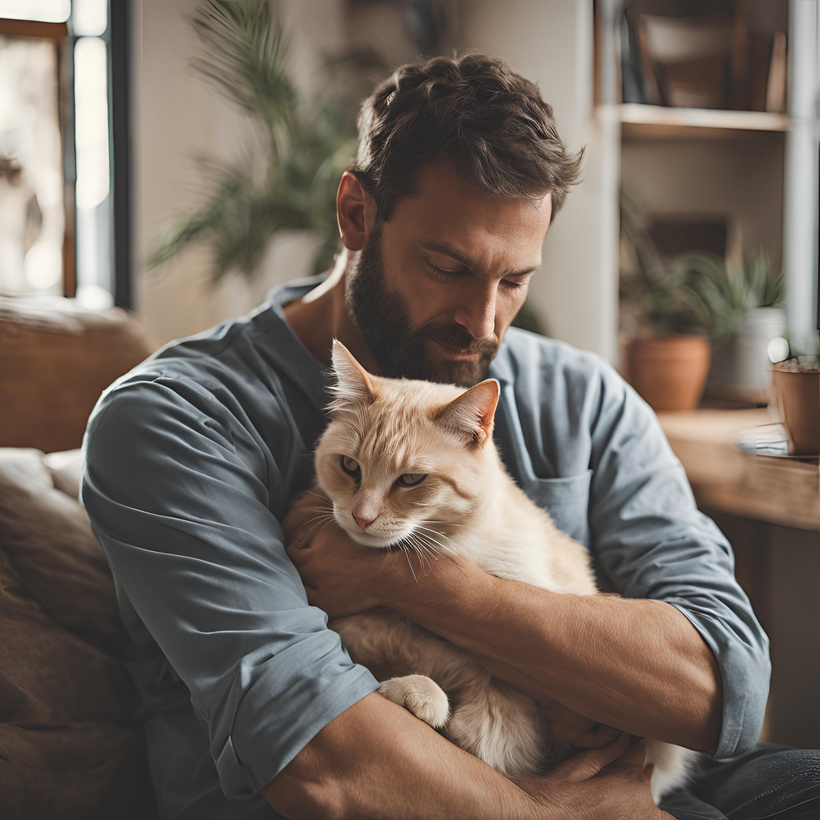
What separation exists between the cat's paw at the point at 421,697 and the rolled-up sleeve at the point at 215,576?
2.0 inches

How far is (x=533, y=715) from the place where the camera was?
1.09 metres

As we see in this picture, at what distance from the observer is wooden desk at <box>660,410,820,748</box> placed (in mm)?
1816

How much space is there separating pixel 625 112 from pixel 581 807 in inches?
77.2

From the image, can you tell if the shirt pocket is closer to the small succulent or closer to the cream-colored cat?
the cream-colored cat

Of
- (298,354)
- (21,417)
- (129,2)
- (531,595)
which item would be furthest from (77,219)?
(531,595)

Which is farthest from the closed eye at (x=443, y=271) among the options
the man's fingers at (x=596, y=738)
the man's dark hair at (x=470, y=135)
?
the man's fingers at (x=596, y=738)

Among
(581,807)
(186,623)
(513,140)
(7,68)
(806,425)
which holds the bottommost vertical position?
(581,807)

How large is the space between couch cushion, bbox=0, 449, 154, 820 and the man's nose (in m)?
0.76

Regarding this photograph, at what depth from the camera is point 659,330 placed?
259 cm

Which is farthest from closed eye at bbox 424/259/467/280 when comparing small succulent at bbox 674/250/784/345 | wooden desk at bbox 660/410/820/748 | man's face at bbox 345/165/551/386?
small succulent at bbox 674/250/784/345

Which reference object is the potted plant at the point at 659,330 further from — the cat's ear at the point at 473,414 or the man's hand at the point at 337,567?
the man's hand at the point at 337,567

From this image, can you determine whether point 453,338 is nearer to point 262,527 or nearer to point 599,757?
point 262,527

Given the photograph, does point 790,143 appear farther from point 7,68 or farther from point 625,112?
point 7,68

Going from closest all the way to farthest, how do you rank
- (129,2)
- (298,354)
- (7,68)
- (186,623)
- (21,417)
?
(186,623) → (298,354) → (21,417) → (7,68) → (129,2)
